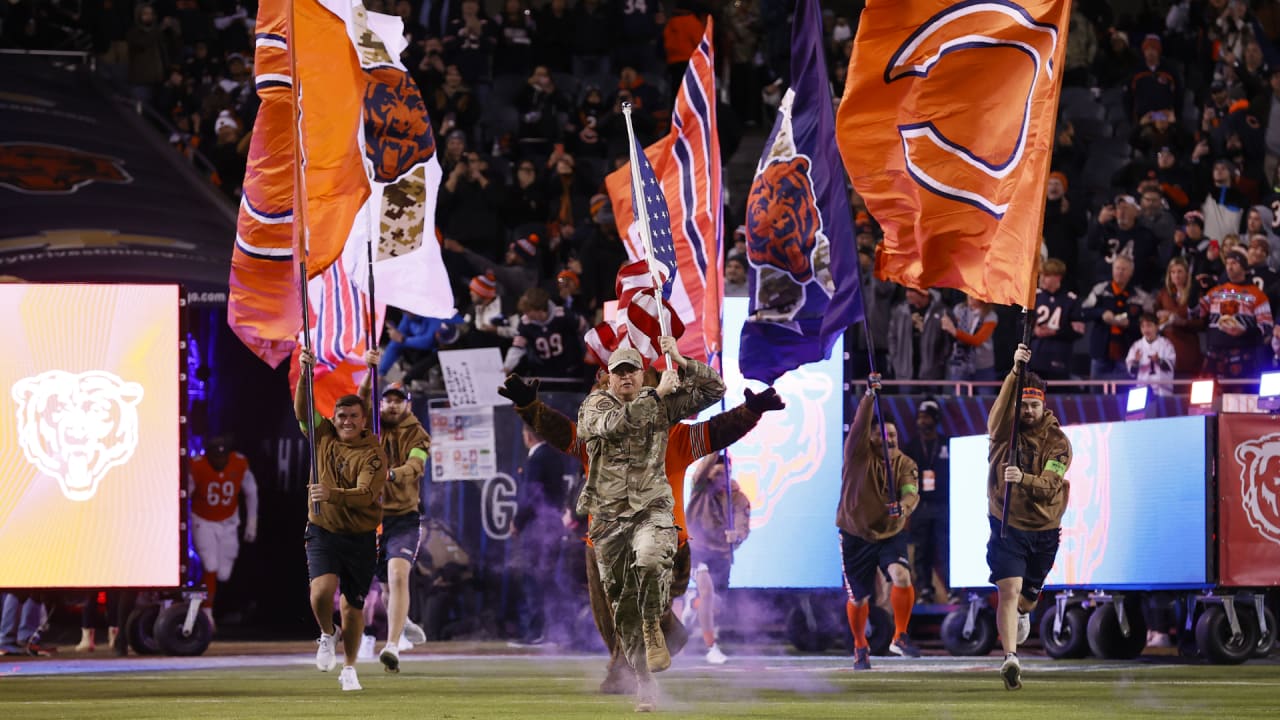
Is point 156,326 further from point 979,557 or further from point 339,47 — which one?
point 979,557

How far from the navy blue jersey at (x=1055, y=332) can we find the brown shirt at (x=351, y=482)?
10051mm

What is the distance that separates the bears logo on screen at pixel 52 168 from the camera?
25.5 metres

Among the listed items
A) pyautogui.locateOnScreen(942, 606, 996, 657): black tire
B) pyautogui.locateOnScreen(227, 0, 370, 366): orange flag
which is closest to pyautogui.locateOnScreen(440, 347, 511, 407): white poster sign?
pyautogui.locateOnScreen(227, 0, 370, 366): orange flag

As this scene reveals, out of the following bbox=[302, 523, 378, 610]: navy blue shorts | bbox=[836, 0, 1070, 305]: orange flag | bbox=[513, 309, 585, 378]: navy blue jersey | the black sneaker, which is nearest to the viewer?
bbox=[836, 0, 1070, 305]: orange flag

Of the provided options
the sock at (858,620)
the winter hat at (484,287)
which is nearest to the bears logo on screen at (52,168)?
the winter hat at (484,287)

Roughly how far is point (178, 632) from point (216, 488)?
2249 mm

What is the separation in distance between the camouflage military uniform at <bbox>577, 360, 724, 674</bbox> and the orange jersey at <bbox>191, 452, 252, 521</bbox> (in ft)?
35.8

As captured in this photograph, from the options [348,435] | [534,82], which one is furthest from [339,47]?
[534,82]

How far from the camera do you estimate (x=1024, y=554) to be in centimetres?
1515

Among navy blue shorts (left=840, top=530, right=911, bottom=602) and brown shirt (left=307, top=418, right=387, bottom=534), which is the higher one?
brown shirt (left=307, top=418, right=387, bottom=534)

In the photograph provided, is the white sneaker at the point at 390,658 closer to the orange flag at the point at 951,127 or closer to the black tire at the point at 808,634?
the orange flag at the point at 951,127

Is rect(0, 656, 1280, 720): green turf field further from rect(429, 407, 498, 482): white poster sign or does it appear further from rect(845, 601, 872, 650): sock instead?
rect(429, 407, 498, 482): white poster sign

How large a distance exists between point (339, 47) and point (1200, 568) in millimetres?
9351

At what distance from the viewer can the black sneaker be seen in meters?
20.5
